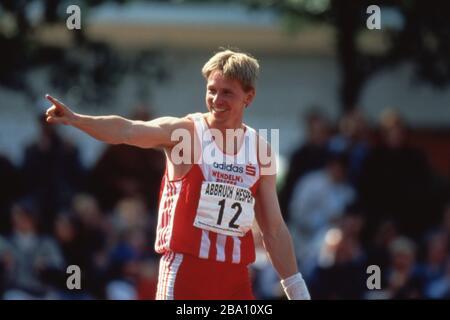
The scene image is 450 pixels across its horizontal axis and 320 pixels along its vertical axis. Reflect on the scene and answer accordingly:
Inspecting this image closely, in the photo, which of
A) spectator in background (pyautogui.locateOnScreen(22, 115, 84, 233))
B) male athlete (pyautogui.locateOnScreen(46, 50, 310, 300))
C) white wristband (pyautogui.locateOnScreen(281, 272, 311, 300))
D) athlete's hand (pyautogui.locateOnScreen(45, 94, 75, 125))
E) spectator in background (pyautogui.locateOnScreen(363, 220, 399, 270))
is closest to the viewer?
athlete's hand (pyautogui.locateOnScreen(45, 94, 75, 125))

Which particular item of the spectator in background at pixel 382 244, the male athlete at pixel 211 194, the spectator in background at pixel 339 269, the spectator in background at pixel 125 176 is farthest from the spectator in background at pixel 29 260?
the male athlete at pixel 211 194

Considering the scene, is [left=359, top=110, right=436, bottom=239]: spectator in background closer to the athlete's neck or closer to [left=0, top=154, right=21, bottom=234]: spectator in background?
[left=0, top=154, right=21, bottom=234]: spectator in background

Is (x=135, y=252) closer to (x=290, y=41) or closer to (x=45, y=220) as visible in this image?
(x=45, y=220)

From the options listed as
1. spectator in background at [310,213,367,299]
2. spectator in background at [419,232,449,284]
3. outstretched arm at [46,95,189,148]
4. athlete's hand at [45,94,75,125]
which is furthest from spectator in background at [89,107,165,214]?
athlete's hand at [45,94,75,125]

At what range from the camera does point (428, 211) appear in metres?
15.2

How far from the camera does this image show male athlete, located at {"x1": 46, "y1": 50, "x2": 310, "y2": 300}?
339 inches

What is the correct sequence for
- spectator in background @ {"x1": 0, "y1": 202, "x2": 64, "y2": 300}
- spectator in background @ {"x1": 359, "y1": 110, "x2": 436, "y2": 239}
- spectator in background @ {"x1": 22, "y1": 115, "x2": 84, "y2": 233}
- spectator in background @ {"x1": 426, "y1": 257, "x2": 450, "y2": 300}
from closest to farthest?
spectator in background @ {"x1": 0, "y1": 202, "x2": 64, "y2": 300} → spectator in background @ {"x1": 426, "y1": 257, "x2": 450, "y2": 300} → spectator in background @ {"x1": 22, "y1": 115, "x2": 84, "y2": 233} → spectator in background @ {"x1": 359, "y1": 110, "x2": 436, "y2": 239}

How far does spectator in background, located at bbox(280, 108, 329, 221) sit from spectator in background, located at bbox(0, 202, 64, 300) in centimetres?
284

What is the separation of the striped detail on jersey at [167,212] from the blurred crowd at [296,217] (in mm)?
4403

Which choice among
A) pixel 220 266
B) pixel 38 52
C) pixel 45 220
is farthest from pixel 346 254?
pixel 220 266

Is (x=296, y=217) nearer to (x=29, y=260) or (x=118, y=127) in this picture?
(x=29, y=260)

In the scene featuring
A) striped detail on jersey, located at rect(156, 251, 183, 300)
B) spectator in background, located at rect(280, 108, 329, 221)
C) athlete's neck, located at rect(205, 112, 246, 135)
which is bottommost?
striped detail on jersey, located at rect(156, 251, 183, 300)

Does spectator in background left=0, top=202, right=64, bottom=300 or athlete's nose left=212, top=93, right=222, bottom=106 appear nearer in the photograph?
athlete's nose left=212, top=93, right=222, bottom=106

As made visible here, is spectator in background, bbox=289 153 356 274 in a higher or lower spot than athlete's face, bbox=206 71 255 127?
higher
